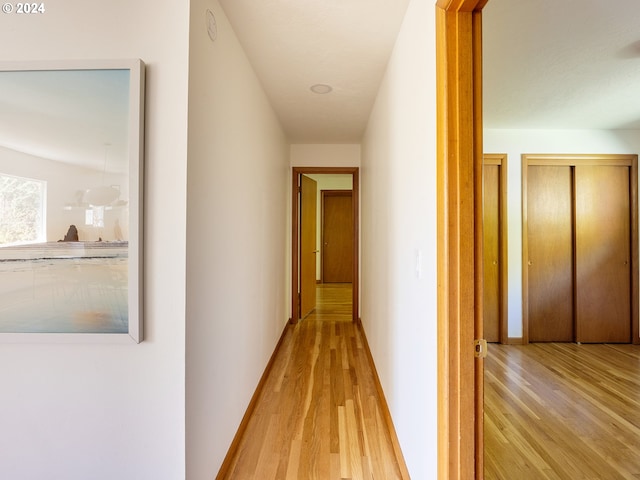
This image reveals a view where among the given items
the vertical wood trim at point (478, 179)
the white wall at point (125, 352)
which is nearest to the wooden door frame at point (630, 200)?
the vertical wood trim at point (478, 179)

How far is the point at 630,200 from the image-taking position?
3.28 meters

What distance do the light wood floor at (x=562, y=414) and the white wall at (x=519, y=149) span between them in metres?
0.61

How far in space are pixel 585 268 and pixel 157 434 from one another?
4.27 m

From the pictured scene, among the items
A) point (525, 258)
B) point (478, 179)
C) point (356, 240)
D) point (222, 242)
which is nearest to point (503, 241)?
point (525, 258)

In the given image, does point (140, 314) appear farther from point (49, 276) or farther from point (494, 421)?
point (494, 421)

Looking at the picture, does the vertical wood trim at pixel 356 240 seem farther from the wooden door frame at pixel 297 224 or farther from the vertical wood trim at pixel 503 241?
the vertical wood trim at pixel 503 241

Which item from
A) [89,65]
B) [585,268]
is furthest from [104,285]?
[585,268]

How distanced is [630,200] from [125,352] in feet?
15.9

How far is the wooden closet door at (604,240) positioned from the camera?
10.8 feet

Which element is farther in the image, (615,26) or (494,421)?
(494,421)

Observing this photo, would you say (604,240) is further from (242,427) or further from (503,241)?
(242,427)

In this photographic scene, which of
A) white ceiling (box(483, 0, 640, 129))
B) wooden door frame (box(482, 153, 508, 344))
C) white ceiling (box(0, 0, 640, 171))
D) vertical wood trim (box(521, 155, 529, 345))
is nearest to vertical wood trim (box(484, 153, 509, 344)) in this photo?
wooden door frame (box(482, 153, 508, 344))

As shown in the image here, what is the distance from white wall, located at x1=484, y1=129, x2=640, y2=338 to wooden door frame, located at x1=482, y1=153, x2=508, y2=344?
0.05 metres

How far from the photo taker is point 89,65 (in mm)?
1127
